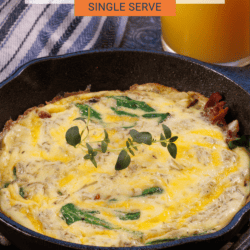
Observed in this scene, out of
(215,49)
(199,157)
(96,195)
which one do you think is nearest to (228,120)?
(199,157)

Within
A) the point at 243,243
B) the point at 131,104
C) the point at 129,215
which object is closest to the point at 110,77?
the point at 131,104

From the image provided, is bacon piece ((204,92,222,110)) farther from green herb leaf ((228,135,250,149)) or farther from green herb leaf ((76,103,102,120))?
green herb leaf ((76,103,102,120))

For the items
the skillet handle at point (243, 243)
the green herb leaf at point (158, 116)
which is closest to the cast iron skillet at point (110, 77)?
the green herb leaf at point (158, 116)

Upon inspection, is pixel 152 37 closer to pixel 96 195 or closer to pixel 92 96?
pixel 92 96

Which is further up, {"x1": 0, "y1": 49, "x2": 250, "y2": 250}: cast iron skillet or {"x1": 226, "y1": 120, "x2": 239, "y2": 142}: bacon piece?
{"x1": 0, "y1": 49, "x2": 250, "y2": 250}: cast iron skillet

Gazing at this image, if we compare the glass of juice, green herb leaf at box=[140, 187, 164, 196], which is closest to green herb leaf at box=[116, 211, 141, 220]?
green herb leaf at box=[140, 187, 164, 196]

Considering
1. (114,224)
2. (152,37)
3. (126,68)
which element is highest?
(152,37)

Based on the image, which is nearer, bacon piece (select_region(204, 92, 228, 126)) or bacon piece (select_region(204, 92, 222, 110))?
bacon piece (select_region(204, 92, 228, 126))
